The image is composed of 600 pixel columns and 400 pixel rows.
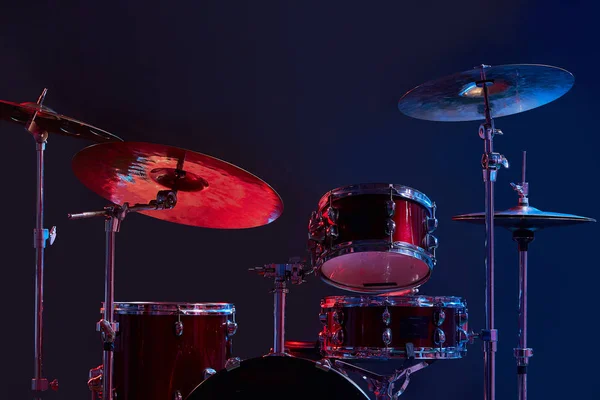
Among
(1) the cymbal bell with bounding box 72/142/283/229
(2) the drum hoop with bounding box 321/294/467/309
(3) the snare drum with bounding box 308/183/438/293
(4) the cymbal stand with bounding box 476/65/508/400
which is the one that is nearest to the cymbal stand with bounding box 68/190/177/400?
(1) the cymbal bell with bounding box 72/142/283/229

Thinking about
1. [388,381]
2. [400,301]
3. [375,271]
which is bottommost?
[388,381]

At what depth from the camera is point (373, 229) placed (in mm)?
2924

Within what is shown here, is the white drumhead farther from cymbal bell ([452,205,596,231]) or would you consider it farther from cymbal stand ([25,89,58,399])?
cymbal stand ([25,89,58,399])

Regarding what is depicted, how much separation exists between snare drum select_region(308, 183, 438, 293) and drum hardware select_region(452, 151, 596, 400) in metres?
0.39

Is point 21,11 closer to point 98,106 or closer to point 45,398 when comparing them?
point 98,106

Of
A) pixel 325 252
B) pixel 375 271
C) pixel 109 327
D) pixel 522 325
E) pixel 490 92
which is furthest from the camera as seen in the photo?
pixel 522 325

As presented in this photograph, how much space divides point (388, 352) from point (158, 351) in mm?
990

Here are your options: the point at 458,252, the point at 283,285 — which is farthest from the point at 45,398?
the point at 458,252

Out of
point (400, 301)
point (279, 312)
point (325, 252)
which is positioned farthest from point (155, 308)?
point (400, 301)

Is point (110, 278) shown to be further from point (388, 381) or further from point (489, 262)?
point (489, 262)

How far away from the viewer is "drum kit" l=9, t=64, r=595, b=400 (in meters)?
2.89

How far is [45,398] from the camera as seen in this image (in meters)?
3.94

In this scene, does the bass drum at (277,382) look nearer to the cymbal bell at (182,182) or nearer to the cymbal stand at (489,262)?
the cymbal bell at (182,182)

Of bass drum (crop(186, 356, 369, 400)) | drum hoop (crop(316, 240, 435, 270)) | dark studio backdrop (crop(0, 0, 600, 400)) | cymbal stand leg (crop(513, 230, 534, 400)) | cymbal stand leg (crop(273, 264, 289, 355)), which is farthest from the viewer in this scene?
dark studio backdrop (crop(0, 0, 600, 400))
